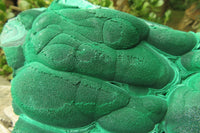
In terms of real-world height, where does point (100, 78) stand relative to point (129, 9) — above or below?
above

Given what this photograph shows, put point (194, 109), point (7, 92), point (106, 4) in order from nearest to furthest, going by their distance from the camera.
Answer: point (194, 109) → point (7, 92) → point (106, 4)

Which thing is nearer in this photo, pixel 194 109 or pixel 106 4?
pixel 194 109

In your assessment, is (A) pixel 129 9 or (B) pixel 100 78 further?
(A) pixel 129 9

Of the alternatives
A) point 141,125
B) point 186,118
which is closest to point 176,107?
point 186,118

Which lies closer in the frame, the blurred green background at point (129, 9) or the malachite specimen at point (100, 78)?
the malachite specimen at point (100, 78)

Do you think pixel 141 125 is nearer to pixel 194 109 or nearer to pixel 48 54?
pixel 194 109

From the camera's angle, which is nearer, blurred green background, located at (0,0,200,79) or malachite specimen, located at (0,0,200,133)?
malachite specimen, located at (0,0,200,133)

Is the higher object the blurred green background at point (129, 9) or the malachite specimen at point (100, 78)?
the malachite specimen at point (100, 78)

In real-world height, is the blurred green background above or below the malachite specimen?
below
